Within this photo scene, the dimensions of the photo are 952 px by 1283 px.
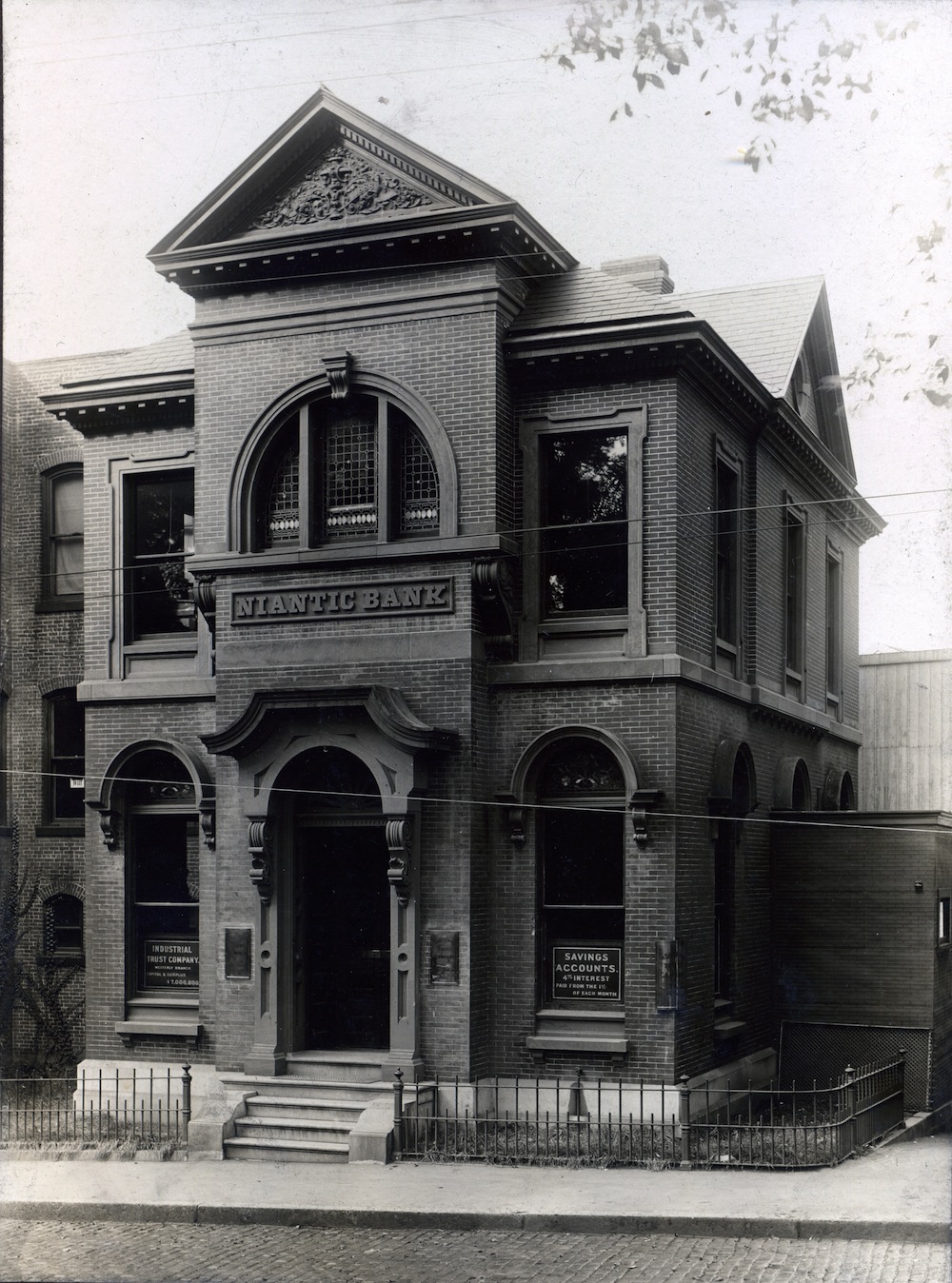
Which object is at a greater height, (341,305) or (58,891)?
(341,305)

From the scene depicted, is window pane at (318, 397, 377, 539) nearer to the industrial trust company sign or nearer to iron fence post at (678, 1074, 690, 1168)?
the industrial trust company sign

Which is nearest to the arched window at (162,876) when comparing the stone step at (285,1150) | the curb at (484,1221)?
the stone step at (285,1150)

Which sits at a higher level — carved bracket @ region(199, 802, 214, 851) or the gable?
the gable

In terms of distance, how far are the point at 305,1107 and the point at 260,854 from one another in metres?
2.82

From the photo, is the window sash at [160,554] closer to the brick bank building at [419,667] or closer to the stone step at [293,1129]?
the brick bank building at [419,667]

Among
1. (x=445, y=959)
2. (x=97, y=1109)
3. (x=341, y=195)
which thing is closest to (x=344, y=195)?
(x=341, y=195)

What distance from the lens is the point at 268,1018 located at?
17.0m

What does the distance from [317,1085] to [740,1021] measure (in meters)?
5.41

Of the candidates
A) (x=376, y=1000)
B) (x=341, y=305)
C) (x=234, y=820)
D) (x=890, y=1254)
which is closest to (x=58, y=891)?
(x=234, y=820)

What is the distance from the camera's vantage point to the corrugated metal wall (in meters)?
23.7

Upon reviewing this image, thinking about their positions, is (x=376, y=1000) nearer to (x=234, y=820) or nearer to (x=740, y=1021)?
(x=234, y=820)

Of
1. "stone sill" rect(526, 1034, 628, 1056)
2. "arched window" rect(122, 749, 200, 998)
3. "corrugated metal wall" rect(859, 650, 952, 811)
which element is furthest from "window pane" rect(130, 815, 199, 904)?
"corrugated metal wall" rect(859, 650, 952, 811)

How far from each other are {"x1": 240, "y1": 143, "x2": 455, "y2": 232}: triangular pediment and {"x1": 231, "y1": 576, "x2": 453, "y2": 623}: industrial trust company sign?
4.19 meters

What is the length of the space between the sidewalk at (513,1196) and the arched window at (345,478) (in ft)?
22.8
